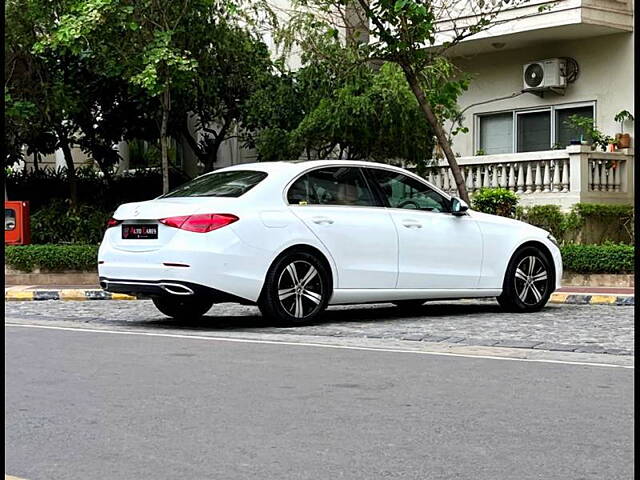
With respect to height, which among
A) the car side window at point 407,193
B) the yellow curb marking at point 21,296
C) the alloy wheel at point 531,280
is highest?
the car side window at point 407,193

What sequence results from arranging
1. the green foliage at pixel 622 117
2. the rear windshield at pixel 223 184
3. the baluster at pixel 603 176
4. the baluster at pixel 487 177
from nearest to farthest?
1. the rear windshield at pixel 223 184
2. the baluster at pixel 603 176
3. the green foliage at pixel 622 117
4. the baluster at pixel 487 177

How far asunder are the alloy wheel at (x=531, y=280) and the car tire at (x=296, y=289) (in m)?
2.66

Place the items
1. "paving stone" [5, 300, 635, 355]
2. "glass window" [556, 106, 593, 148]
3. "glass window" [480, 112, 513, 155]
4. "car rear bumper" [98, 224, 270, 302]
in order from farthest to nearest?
1. "glass window" [480, 112, 513, 155]
2. "glass window" [556, 106, 593, 148]
3. "car rear bumper" [98, 224, 270, 302]
4. "paving stone" [5, 300, 635, 355]

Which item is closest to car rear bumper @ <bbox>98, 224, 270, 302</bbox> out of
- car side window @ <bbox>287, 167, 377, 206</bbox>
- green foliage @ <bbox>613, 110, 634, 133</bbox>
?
car side window @ <bbox>287, 167, 377, 206</bbox>

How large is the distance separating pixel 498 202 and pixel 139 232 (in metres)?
9.63

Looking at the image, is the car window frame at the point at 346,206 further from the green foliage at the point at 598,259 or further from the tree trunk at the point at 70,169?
the tree trunk at the point at 70,169

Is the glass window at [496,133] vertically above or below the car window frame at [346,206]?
above

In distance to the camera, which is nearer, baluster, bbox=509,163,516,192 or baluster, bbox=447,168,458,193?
baluster, bbox=509,163,516,192

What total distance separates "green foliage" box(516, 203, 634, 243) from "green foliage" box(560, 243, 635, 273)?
1.86 m

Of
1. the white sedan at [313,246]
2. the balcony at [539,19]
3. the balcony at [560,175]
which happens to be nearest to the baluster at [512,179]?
the balcony at [560,175]

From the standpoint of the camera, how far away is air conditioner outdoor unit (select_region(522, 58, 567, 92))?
71.9 ft

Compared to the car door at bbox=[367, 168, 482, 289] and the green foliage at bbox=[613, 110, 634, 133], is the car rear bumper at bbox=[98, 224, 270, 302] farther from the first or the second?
the green foliage at bbox=[613, 110, 634, 133]

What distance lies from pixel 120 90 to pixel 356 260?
11470 mm

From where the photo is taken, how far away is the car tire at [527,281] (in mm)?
13531
